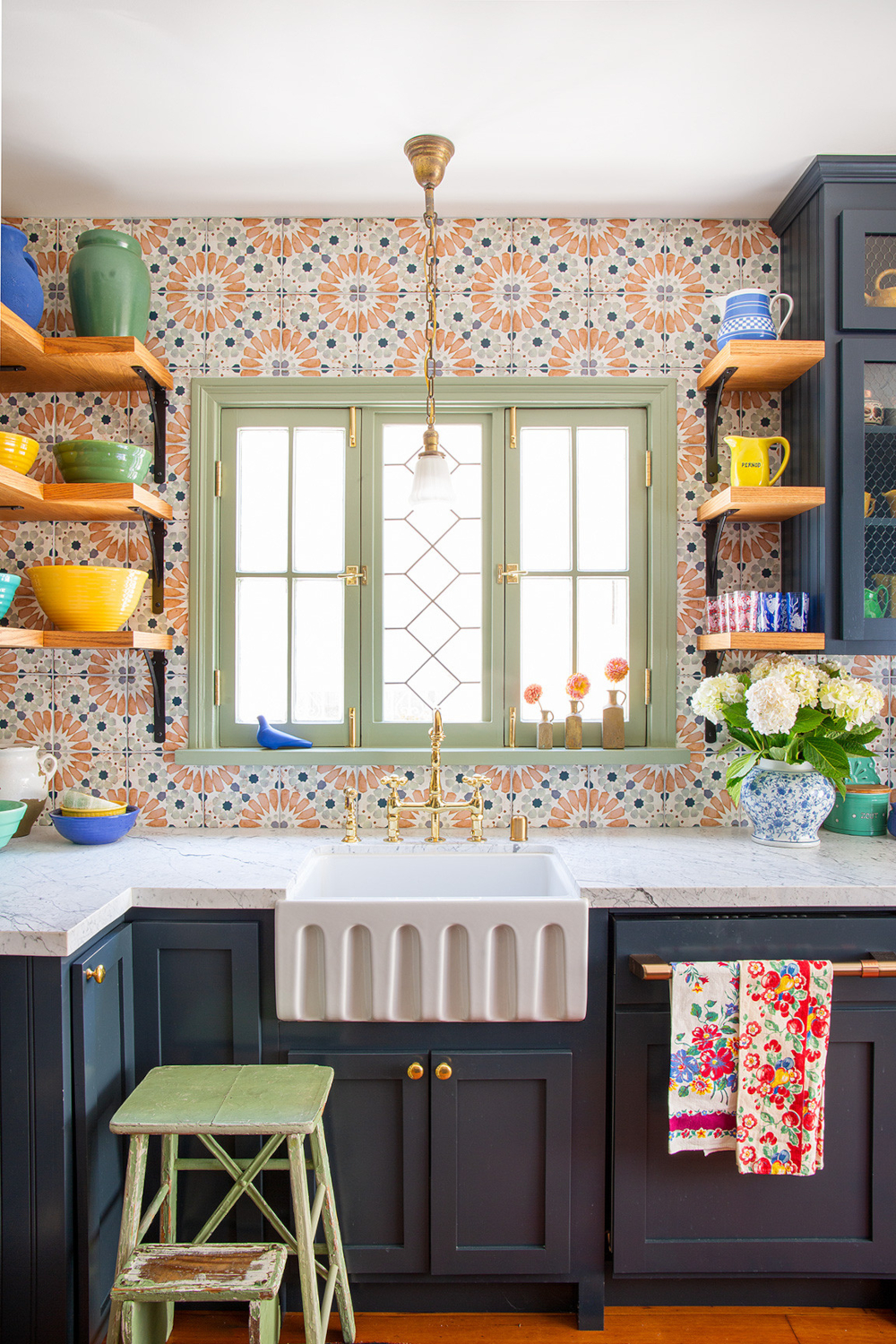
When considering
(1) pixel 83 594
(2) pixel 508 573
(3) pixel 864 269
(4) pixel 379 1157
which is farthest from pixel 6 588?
(3) pixel 864 269

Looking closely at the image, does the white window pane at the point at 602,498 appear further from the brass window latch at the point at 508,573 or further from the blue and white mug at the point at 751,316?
the blue and white mug at the point at 751,316

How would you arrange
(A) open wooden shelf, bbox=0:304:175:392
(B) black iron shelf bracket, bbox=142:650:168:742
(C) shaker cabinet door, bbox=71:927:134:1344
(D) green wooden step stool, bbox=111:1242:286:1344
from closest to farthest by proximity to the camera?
(D) green wooden step stool, bbox=111:1242:286:1344
(C) shaker cabinet door, bbox=71:927:134:1344
(A) open wooden shelf, bbox=0:304:175:392
(B) black iron shelf bracket, bbox=142:650:168:742

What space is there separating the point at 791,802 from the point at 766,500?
728mm

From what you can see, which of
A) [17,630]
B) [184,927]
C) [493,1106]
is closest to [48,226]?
[17,630]

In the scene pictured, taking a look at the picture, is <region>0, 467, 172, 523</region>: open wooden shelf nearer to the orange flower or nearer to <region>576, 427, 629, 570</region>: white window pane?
the orange flower

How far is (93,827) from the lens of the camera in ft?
6.49

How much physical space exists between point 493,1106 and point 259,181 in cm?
223

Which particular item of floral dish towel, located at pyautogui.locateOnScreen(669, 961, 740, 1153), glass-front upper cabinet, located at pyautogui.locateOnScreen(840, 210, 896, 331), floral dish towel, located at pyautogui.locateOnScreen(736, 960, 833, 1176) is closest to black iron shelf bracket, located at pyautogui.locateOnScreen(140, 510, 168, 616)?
floral dish towel, located at pyautogui.locateOnScreen(669, 961, 740, 1153)

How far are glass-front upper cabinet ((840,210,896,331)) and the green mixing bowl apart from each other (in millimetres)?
1774

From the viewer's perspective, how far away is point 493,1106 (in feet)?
5.22

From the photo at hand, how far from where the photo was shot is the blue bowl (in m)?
1.98

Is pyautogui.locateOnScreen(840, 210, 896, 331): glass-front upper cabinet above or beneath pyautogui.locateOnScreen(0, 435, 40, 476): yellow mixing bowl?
above

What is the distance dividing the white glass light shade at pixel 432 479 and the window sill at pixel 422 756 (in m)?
0.72

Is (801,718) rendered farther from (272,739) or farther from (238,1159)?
(238,1159)
